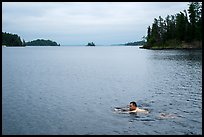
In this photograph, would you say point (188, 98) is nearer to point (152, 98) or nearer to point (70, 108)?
point (152, 98)

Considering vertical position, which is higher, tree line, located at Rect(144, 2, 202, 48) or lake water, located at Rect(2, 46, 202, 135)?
tree line, located at Rect(144, 2, 202, 48)

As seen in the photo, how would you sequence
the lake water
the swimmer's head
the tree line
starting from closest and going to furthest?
the lake water → the swimmer's head → the tree line

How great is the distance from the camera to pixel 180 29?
122625 mm

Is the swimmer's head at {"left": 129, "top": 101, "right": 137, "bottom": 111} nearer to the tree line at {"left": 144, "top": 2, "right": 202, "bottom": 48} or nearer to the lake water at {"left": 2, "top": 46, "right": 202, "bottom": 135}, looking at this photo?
the lake water at {"left": 2, "top": 46, "right": 202, "bottom": 135}

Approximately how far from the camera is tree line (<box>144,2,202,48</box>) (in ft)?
391

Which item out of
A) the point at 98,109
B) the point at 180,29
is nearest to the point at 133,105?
the point at 98,109

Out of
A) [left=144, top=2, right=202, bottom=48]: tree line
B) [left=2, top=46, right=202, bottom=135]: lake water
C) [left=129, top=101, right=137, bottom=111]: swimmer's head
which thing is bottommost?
[left=2, top=46, right=202, bottom=135]: lake water

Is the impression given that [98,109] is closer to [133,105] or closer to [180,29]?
[133,105]

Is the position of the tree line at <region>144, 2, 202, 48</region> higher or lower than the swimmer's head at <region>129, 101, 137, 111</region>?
higher

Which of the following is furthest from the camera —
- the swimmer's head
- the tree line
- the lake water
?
the tree line

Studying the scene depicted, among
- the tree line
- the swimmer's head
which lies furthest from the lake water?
the tree line

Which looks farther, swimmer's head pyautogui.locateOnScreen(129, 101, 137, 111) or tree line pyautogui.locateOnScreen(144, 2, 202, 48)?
tree line pyautogui.locateOnScreen(144, 2, 202, 48)

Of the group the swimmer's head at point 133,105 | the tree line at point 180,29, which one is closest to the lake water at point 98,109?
the swimmer's head at point 133,105

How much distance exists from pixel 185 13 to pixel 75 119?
4395 inches
